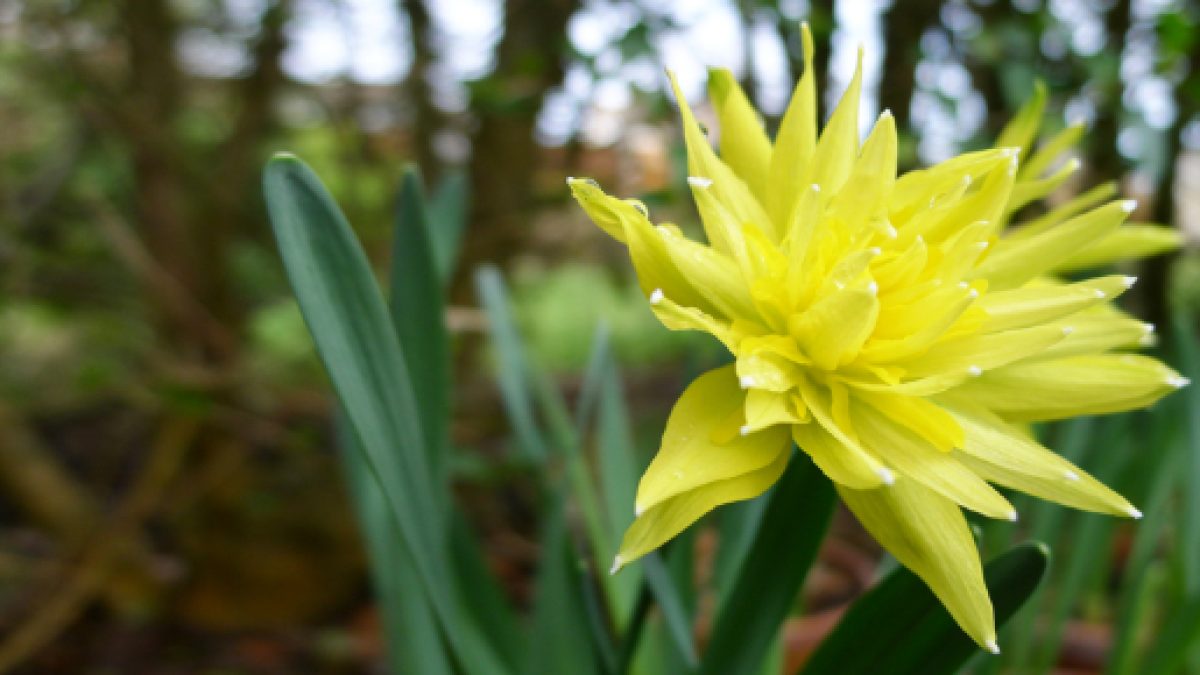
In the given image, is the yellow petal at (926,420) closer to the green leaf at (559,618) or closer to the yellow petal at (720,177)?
the yellow petal at (720,177)

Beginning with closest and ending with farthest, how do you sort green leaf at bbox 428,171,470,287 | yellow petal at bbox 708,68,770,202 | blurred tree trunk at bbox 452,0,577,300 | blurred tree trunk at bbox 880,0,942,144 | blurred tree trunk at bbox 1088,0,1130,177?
yellow petal at bbox 708,68,770,202 < green leaf at bbox 428,171,470,287 < blurred tree trunk at bbox 1088,0,1130,177 < blurred tree trunk at bbox 880,0,942,144 < blurred tree trunk at bbox 452,0,577,300

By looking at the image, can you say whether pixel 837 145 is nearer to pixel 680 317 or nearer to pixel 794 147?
pixel 794 147

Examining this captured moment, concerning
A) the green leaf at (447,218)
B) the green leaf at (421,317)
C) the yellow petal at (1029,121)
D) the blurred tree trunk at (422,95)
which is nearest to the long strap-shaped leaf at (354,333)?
the green leaf at (421,317)

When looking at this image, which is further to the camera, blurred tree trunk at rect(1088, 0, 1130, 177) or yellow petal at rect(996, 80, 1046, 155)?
blurred tree trunk at rect(1088, 0, 1130, 177)

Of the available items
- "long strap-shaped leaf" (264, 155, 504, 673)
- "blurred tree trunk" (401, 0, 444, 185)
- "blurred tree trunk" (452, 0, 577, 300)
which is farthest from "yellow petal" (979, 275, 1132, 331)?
"blurred tree trunk" (401, 0, 444, 185)

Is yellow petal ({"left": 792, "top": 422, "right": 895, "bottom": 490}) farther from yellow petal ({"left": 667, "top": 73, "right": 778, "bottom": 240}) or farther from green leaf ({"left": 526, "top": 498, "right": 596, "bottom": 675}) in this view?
green leaf ({"left": 526, "top": 498, "right": 596, "bottom": 675})
